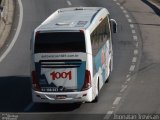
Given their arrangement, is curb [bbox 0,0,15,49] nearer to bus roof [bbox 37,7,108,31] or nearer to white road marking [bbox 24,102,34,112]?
bus roof [bbox 37,7,108,31]

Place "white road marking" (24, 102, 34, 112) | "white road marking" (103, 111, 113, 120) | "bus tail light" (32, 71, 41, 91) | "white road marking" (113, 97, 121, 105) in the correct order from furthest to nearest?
"white road marking" (113, 97, 121, 105) < "white road marking" (24, 102, 34, 112) < "bus tail light" (32, 71, 41, 91) < "white road marking" (103, 111, 113, 120)

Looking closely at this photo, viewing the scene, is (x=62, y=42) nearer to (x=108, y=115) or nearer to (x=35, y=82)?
(x=35, y=82)

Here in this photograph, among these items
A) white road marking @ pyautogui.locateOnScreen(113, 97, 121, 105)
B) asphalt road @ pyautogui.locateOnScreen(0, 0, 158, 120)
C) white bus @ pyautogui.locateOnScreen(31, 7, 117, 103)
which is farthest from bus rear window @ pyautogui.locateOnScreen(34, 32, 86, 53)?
white road marking @ pyautogui.locateOnScreen(113, 97, 121, 105)

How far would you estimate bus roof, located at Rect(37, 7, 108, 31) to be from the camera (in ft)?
Result: 71.5

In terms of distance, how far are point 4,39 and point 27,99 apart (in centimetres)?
1156

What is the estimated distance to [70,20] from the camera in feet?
75.5

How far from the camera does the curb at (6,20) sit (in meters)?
35.3

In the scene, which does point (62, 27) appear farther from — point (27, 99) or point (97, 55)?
point (27, 99)

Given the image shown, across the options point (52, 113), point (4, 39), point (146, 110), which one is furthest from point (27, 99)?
point (4, 39)

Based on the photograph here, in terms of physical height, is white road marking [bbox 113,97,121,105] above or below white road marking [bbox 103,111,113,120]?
below

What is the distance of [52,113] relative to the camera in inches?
860

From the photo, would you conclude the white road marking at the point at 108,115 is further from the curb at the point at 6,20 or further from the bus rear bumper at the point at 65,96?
the curb at the point at 6,20

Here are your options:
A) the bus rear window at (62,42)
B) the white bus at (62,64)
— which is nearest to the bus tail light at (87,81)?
the white bus at (62,64)

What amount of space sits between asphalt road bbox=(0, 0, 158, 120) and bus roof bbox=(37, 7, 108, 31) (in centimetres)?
282
